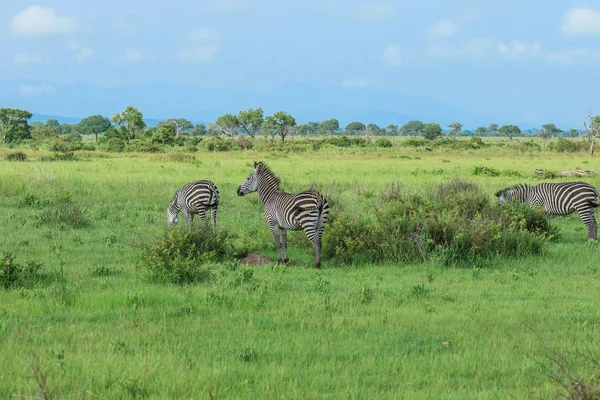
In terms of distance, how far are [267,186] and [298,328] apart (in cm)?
661

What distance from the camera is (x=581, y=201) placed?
15.4 metres

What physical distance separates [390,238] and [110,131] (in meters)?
77.1

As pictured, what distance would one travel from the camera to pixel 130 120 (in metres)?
81.6

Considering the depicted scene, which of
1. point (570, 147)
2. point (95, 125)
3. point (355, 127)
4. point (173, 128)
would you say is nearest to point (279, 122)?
point (173, 128)

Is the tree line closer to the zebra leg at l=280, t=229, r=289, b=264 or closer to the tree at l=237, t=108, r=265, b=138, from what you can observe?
the tree at l=237, t=108, r=265, b=138

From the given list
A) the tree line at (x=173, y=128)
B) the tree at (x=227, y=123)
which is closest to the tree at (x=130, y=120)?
the tree line at (x=173, y=128)

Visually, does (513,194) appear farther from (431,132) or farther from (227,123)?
(431,132)

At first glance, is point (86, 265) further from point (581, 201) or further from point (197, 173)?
→ point (197, 173)

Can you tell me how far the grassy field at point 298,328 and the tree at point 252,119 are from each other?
314 ft

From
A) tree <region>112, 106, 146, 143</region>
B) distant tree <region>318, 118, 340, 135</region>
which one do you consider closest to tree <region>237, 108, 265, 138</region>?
tree <region>112, 106, 146, 143</region>

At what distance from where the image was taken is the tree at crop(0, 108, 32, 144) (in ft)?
248

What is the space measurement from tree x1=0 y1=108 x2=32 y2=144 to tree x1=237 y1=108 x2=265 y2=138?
3856cm

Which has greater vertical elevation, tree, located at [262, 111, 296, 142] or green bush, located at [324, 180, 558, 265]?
tree, located at [262, 111, 296, 142]

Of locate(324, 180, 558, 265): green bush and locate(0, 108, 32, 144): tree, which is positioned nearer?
locate(324, 180, 558, 265): green bush
